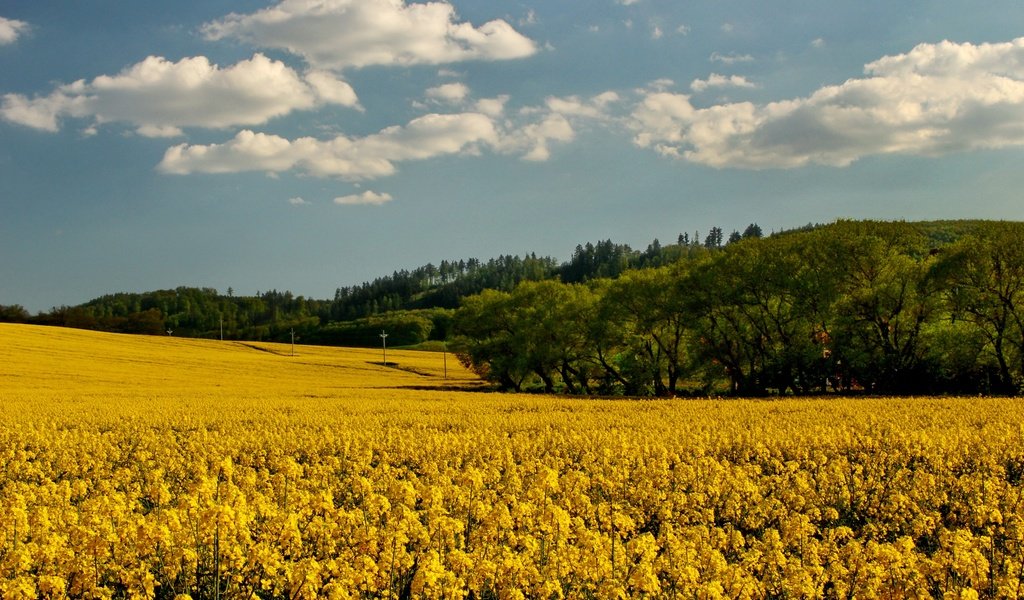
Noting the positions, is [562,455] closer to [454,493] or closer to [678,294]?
[454,493]

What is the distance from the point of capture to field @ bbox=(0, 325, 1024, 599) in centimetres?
678

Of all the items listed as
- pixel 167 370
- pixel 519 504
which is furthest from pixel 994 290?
pixel 167 370

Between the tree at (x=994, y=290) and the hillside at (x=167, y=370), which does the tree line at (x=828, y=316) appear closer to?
the tree at (x=994, y=290)

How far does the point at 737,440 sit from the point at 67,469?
1605 cm

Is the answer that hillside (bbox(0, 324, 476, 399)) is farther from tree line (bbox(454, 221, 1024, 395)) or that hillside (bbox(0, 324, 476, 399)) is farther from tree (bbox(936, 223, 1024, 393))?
tree (bbox(936, 223, 1024, 393))

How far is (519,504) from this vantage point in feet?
28.5

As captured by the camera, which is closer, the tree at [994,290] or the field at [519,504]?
the field at [519,504]

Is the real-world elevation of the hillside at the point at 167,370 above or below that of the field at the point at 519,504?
below

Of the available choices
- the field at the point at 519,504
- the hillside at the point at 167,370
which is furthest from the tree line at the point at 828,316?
the hillside at the point at 167,370

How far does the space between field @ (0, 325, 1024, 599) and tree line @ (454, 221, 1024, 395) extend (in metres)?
14.9

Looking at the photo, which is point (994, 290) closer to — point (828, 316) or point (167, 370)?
point (828, 316)

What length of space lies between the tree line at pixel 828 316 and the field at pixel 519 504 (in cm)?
1493

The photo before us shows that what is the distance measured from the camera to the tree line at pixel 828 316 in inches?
1673

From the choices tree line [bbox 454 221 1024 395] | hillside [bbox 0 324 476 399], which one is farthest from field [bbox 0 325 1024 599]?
hillside [bbox 0 324 476 399]
